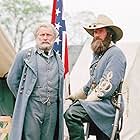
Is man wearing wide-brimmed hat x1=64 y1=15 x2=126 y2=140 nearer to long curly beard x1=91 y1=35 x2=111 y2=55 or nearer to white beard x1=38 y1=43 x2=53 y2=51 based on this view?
long curly beard x1=91 y1=35 x2=111 y2=55

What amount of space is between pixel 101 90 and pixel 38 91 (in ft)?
2.10

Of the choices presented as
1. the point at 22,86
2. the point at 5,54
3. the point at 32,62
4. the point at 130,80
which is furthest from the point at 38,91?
the point at 130,80

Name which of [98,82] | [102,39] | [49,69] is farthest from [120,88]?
[49,69]

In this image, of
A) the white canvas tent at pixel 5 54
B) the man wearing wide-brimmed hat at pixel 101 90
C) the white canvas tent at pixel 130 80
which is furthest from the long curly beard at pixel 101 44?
the white canvas tent at pixel 5 54

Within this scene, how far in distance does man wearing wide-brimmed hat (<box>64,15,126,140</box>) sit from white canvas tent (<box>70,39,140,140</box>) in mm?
1535

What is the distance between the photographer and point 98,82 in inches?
145

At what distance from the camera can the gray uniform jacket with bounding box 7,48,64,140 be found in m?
3.89

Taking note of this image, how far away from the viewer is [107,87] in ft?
11.7

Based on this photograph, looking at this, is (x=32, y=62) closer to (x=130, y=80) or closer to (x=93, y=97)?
(x=93, y=97)

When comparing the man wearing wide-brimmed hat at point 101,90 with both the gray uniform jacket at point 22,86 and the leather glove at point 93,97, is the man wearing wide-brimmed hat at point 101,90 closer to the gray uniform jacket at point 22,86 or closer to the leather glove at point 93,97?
the leather glove at point 93,97

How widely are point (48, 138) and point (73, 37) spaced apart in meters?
23.6

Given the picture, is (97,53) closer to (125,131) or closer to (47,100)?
(47,100)

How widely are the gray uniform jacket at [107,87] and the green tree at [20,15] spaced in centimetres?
2256

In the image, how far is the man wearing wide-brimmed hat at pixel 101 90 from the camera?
11.6 ft
